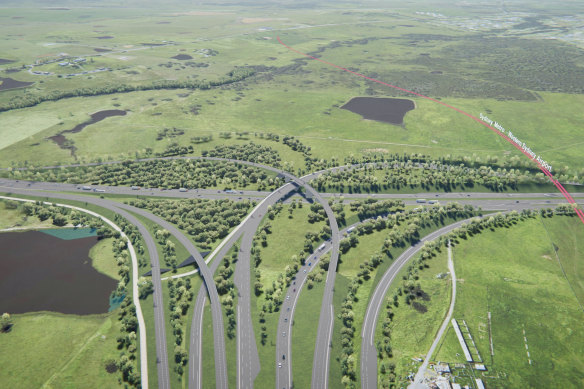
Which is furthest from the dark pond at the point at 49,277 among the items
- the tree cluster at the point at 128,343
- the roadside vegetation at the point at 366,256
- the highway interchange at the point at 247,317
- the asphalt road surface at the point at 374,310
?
the asphalt road surface at the point at 374,310

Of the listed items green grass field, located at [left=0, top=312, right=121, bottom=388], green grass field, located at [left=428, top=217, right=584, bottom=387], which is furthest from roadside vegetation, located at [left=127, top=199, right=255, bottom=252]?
green grass field, located at [left=428, top=217, right=584, bottom=387]

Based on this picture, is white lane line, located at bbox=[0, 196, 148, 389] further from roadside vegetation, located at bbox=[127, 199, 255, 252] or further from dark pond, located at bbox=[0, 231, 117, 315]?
roadside vegetation, located at bbox=[127, 199, 255, 252]

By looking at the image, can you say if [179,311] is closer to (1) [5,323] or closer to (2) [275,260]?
(2) [275,260]

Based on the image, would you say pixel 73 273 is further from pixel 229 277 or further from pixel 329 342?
pixel 329 342

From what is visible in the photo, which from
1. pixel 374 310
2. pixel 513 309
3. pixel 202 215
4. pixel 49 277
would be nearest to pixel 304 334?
pixel 374 310

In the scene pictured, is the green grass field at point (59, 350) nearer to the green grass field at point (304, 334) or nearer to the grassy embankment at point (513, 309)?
the green grass field at point (304, 334)

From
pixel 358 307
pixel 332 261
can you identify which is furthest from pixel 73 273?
pixel 358 307
